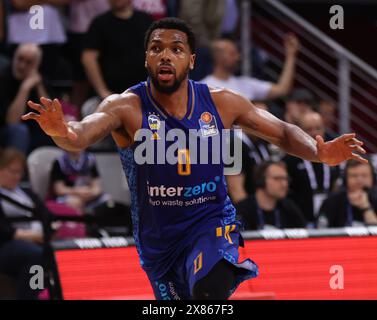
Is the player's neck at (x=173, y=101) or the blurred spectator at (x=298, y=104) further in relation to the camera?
the blurred spectator at (x=298, y=104)

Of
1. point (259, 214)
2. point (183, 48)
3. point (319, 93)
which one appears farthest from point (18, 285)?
point (319, 93)

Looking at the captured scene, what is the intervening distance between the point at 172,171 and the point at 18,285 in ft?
7.81

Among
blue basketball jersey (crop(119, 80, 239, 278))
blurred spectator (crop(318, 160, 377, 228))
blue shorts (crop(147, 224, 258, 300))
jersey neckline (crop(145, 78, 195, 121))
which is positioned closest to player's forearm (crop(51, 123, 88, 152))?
blue basketball jersey (crop(119, 80, 239, 278))

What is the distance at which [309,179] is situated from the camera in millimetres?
9102

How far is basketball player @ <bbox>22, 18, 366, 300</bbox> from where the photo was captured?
205 inches

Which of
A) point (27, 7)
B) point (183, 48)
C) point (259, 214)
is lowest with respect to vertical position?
point (259, 214)

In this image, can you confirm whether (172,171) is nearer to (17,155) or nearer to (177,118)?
(177,118)

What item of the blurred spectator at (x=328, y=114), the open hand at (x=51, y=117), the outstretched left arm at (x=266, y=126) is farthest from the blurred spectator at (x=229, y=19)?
the open hand at (x=51, y=117)

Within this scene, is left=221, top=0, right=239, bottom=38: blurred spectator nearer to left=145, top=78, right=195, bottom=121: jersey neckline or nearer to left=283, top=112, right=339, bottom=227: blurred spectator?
left=283, top=112, right=339, bottom=227: blurred spectator

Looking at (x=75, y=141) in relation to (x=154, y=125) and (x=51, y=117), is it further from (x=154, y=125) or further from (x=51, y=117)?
(x=154, y=125)

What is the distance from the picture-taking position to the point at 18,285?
7.13 metres

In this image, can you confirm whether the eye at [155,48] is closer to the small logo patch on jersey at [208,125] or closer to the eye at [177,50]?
the eye at [177,50]

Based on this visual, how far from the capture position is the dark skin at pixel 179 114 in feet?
17.2

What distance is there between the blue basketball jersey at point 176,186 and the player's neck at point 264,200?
9.49ft
